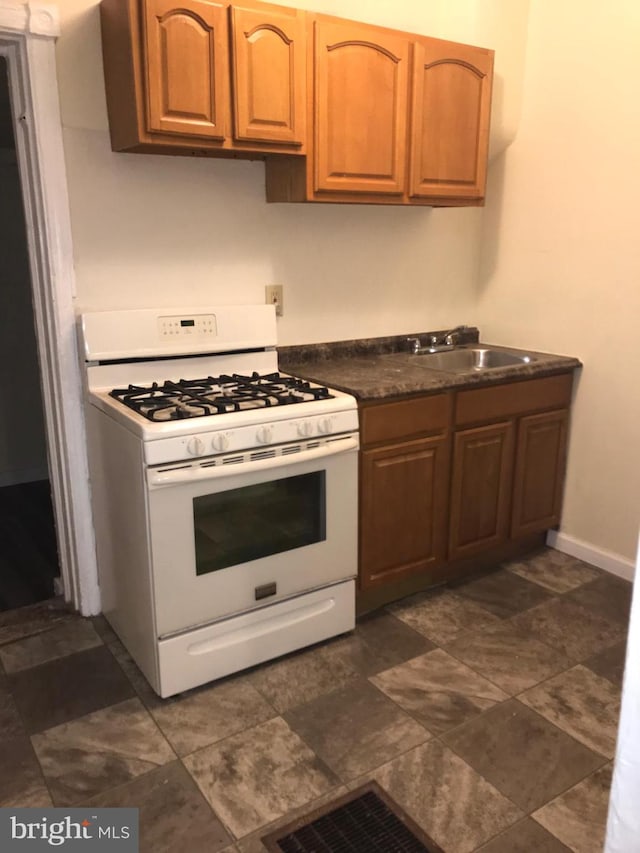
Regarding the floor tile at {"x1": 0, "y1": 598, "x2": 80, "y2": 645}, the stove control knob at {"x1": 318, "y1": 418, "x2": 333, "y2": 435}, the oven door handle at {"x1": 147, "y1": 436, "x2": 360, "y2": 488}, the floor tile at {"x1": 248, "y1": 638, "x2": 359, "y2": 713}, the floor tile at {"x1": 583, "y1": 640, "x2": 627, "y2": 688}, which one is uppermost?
the stove control knob at {"x1": 318, "y1": 418, "x2": 333, "y2": 435}

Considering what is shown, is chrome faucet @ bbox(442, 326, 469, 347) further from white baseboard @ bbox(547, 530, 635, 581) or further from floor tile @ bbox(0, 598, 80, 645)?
floor tile @ bbox(0, 598, 80, 645)

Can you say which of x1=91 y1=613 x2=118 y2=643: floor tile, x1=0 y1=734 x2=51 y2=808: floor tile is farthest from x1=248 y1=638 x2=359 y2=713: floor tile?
x1=0 y1=734 x2=51 y2=808: floor tile

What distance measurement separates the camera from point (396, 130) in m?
2.49

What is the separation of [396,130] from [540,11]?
976 mm

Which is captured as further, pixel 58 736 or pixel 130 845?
pixel 58 736

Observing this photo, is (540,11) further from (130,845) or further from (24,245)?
(130,845)

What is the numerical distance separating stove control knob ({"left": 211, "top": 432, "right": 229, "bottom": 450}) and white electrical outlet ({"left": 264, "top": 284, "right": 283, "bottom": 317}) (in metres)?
0.92

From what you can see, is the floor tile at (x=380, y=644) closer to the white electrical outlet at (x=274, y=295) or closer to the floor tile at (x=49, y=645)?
the floor tile at (x=49, y=645)

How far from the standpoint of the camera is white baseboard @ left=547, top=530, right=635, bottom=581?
2889 millimetres

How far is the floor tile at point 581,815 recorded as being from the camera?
→ 1.63 m

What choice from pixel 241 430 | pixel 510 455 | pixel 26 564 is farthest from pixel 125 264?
pixel 510 455

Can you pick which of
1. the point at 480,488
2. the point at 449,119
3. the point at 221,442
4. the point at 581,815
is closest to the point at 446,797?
the point at 581,815

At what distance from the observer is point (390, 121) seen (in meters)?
2.47

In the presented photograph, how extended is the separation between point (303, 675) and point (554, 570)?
131 centimetres
